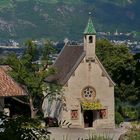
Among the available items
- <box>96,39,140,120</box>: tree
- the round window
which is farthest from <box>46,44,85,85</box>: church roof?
<box>96,39,140,120</box>: tree

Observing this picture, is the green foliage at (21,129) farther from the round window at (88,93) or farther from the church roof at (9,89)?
the round window at (88,93)

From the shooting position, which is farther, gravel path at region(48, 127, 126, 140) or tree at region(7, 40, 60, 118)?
tree at region(7, 40, 60, 118)

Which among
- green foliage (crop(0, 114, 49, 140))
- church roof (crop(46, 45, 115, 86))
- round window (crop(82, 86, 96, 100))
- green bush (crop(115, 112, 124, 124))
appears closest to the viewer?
green foliage (crop(0, 114, 49, 140))

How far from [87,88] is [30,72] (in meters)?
5.77

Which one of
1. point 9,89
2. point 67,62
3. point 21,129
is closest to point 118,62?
point 67,62

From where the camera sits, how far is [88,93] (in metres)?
56.3

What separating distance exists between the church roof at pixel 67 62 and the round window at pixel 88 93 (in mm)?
2156

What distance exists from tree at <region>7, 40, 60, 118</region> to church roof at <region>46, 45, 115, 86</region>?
2.47 metres

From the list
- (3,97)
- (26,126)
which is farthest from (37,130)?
(3,97)

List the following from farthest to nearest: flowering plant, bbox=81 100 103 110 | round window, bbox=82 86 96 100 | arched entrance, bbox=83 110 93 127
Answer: arched entrance, bbox=83 110 93 127, round window, bbox=82 86 96 100, flowering plant, bbox=81 100 103 110

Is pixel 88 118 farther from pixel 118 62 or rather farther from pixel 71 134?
pixel 71 134

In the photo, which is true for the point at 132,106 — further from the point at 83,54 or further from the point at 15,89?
the point at 15,89

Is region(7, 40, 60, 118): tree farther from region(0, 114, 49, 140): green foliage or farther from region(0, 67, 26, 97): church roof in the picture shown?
region(0, 114, 49, 140): green foliage

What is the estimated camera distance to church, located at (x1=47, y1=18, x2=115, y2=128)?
55.0m
